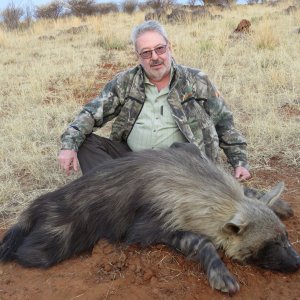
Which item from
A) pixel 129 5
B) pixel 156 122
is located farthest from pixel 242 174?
pixel 129 5

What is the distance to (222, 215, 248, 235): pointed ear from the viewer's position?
9.30ft

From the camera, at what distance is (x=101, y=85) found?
8312mm

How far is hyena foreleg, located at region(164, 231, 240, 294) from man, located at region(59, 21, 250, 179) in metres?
1.20

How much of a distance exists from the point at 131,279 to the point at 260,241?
0.81 m

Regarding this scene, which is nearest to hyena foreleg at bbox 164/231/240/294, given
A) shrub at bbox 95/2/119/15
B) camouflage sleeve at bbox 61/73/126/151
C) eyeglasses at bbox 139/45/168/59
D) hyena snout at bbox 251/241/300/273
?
hyena snout at bbox 251/241/300/273

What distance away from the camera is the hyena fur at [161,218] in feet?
9.52

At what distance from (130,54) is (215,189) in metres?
8.22

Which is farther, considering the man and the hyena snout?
the man

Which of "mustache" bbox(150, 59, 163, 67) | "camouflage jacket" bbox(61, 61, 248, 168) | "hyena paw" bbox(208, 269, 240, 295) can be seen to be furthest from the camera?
"camouflage jacket" bbox(61, 61, 248, 168)

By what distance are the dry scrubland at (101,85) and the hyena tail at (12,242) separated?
2.02 ft

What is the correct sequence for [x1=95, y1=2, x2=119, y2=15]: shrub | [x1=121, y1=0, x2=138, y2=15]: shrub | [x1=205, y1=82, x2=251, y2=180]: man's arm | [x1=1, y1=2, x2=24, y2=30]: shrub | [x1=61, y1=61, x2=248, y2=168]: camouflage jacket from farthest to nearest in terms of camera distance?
[x1=121, y1=0, x2=138, y2=15]: shrub, [x1=95, y1=2, x2=119, y2=15]: shrub, [x1=1, y1=2, x2=24, y2=30]: shrub, [x1=205, y1=82, x2=251, y2=180]: man's arm, [x1=61, y1=61, x2=248, y2=168]: camouflage jacket

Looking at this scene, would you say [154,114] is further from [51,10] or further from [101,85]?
[51,10]

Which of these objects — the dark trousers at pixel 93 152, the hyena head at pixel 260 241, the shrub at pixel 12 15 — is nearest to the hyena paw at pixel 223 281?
the hyena head at pixel 260 241

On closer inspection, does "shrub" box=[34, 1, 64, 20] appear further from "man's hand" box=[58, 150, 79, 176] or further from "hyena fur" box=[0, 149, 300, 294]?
"hyena fur" box=[0, 149, 300, 294]
